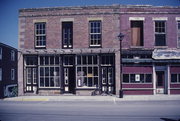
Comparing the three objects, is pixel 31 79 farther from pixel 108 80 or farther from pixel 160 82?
pixel 160 82

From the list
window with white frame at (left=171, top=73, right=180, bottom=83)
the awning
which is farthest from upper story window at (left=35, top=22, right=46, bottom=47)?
window with white frame at (left=171, top=73, right=180, bottom=83)

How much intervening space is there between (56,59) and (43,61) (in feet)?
4.60

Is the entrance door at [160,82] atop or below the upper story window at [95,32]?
below

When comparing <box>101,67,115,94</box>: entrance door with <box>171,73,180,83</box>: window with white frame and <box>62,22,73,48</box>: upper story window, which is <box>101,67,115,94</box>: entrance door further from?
<box>171,73,180,83</box>: window with white frame

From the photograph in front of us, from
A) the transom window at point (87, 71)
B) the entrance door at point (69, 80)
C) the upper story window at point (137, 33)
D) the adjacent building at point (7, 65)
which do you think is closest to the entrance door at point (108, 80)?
the transom window at point (87, 71)

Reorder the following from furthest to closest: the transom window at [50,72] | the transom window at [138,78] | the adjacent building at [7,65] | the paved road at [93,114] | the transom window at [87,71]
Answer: the adjacent building at [7,65]
the transom window at [50,72]
the transom window at [87,71]
the transom window at [138,78]
the paved road at [93,114]

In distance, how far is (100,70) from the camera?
56.1ft

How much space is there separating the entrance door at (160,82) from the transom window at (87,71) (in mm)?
6263

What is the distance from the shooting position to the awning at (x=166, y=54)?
16.8m

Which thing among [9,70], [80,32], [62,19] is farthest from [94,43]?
[9,70]

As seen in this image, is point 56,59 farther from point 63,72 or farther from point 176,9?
point 176,9

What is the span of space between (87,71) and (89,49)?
2266 mm

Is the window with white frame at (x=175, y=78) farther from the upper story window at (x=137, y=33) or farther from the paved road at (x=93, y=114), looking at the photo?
the paved road at (x=93, y=114)

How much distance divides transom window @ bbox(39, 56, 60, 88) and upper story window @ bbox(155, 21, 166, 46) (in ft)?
34.3
